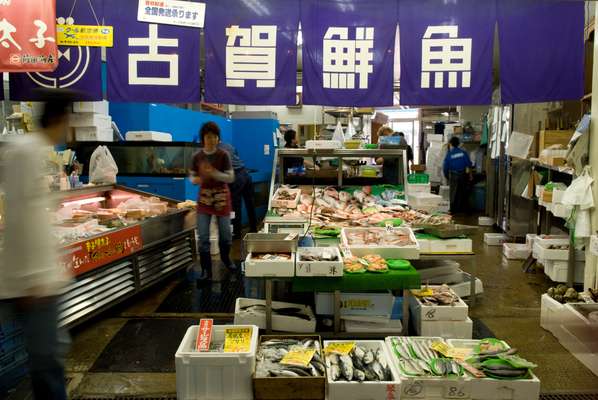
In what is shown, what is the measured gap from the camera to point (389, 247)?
15.7ft

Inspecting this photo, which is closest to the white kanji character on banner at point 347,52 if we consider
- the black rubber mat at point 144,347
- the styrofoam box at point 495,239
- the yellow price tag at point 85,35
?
the yellow price tag at point 85,35

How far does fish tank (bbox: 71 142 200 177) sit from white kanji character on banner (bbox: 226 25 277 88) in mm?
2536

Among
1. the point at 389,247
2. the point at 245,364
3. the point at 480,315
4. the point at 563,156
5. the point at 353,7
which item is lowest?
the point at 480,315

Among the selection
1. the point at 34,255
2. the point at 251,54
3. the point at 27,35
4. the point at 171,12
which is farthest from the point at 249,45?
the point at 34,255

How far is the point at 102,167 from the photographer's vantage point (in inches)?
299

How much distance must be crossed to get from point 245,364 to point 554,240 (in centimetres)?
504

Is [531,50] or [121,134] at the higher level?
[531,50]

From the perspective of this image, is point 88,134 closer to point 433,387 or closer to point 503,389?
point 433,387

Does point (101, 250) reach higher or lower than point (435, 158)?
lower

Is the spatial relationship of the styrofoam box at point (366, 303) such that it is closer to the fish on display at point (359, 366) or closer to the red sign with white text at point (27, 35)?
the fish on display at point (359, 366)

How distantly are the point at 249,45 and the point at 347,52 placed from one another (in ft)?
3.83

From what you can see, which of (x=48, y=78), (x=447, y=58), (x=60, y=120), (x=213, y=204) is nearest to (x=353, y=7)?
(x=447, y=58)

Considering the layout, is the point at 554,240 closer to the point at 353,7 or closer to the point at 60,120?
the point at 353,7

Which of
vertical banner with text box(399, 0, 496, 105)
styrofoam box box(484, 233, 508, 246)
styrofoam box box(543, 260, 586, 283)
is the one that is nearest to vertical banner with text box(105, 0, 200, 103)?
vertical banner with text box(399, 0, 496, 105)
